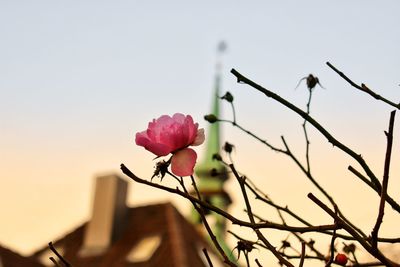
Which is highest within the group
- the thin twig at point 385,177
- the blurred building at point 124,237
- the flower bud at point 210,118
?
the flower bud at point 210,118

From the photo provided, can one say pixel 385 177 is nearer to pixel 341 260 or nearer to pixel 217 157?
pixel 341 260

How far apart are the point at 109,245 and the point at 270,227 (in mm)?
11664

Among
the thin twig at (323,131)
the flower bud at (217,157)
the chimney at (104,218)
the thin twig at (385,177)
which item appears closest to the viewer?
the thin twig at (385,177)

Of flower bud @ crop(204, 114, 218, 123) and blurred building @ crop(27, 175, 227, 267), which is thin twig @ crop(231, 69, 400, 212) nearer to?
flower bud @ crop(204, 114, 218, 123)

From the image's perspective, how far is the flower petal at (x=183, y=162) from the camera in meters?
1.10

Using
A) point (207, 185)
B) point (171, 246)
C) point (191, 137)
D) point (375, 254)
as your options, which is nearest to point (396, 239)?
point (375, 254)

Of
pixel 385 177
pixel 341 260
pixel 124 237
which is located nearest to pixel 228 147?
pixel 341 260

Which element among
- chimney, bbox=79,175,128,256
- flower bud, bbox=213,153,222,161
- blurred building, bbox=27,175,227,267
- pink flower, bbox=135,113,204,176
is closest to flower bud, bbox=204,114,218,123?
flower bud, bbox=213,153,222,161

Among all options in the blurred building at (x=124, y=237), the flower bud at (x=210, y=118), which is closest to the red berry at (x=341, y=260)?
the flower bud at (x=210, y=118)

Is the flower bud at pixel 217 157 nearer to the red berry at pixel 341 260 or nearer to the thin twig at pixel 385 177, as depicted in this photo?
the red berry at pixel 341 260

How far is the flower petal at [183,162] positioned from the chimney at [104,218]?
11.5m

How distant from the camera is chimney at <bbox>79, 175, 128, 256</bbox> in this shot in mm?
12305

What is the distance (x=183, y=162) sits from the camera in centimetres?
111

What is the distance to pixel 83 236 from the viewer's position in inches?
514
